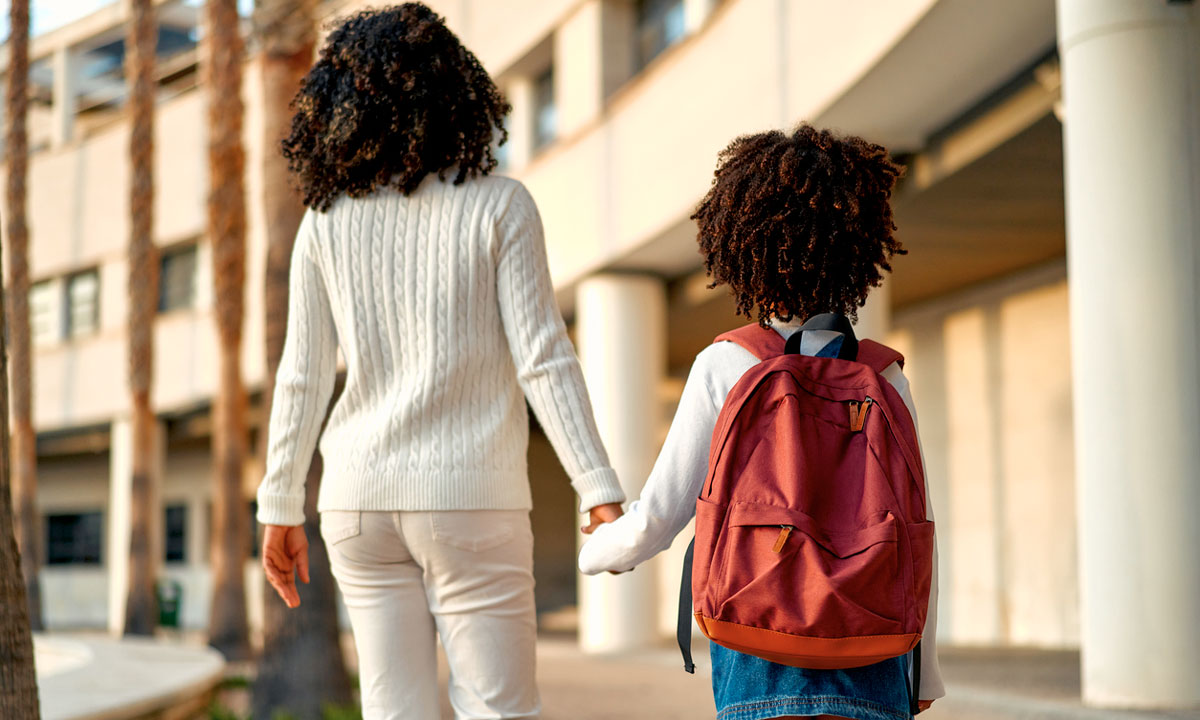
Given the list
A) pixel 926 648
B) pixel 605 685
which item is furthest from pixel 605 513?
pixel 605 685

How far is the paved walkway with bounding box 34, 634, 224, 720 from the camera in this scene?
270 inches

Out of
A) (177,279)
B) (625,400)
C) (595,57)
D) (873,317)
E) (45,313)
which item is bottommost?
(625,400)

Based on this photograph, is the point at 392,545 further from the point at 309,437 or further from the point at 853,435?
the point at 853,435

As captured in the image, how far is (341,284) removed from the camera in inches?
118

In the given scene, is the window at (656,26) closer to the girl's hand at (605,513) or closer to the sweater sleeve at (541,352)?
the sweater sleeve at (541,352)

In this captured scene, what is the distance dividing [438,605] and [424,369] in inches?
19.4

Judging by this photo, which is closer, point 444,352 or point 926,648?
point 926,648

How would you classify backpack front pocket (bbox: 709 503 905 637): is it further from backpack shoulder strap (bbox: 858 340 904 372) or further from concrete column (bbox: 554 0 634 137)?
concrete column (bbox: 554 0 634 137)

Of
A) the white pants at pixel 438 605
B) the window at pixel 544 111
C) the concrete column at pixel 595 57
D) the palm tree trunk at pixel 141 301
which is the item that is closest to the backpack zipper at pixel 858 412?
the white pants at pixel 438 605

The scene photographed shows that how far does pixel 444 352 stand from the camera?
9.58 feet

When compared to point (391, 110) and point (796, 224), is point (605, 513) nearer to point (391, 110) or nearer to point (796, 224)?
point (796, 224)

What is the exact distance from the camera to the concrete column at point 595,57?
50.5 ft

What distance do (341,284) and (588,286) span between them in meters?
12.5

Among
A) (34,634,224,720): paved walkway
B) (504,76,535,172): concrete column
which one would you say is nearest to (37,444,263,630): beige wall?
(504,76,535,172): concrete column
